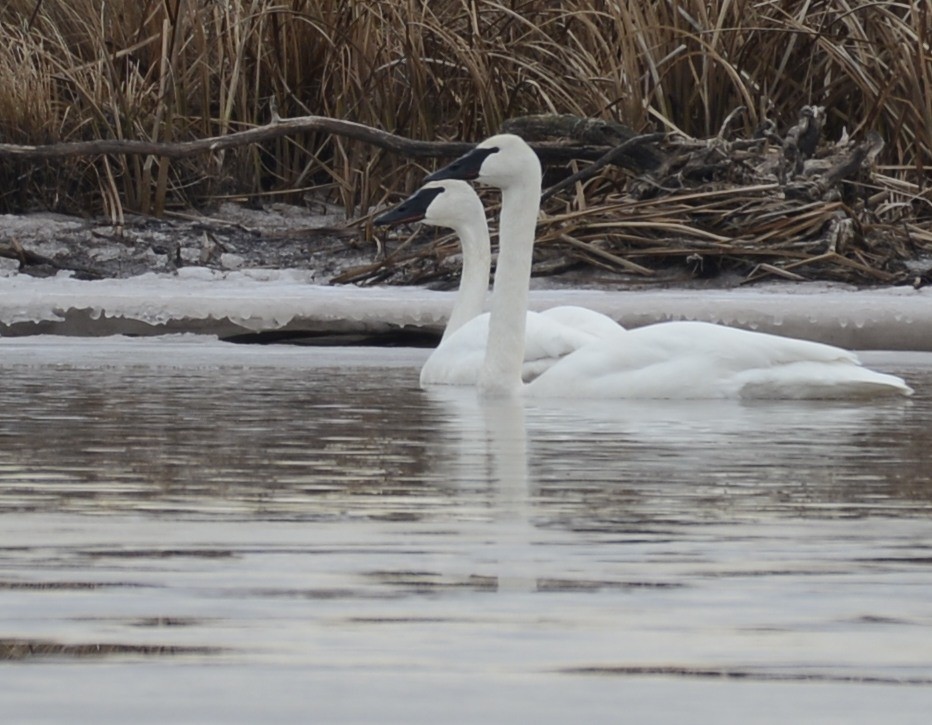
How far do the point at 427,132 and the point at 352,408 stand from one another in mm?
5981

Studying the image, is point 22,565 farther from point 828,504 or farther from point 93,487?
point 828,504

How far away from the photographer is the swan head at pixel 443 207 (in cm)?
869

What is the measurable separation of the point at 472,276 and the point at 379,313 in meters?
0.40

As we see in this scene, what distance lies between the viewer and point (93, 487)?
3549 mm

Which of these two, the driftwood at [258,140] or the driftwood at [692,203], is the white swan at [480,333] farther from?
the driftwood at [258,140]

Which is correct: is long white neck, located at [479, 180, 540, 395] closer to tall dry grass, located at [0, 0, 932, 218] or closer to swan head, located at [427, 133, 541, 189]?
swan head, located at [427, 133, 541, 189]

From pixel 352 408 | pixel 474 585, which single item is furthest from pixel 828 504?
pixel 352 408

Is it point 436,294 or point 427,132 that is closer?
point 436,294

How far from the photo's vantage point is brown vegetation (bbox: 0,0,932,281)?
10.8 m

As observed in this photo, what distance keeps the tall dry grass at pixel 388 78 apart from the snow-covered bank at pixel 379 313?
2.32 meters

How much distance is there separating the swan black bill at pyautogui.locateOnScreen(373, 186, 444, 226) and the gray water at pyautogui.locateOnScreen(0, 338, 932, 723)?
356 cm

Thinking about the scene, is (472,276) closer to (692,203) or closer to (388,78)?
(692,203)

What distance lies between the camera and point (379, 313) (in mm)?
8211

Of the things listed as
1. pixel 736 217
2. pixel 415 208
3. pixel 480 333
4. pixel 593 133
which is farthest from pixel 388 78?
pixel 480 333
